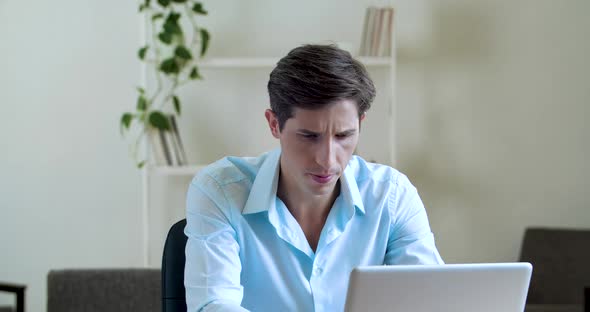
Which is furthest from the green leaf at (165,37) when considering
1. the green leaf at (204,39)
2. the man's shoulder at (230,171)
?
the man's shoulder at (230,171)

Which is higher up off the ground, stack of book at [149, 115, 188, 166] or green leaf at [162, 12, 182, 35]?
green leaf at [162, 12, 182, 35]

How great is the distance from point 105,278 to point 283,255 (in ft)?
3.61

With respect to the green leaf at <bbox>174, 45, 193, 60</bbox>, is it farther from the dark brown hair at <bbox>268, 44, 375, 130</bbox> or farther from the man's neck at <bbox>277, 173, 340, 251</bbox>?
the dark brown hair at <bbox>268, 44, 375, 130</bbox>

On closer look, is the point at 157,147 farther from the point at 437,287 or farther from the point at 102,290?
the point at 437,287

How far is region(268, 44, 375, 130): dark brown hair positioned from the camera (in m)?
1.64

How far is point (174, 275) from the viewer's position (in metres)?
1.76

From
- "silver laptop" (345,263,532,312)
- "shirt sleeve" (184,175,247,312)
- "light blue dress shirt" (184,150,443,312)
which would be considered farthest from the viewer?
"light blue dress shirt" (184,150,443,312)

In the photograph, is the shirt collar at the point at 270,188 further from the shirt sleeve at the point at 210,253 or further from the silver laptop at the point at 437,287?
Result: the silver laptop at the point at 437,287

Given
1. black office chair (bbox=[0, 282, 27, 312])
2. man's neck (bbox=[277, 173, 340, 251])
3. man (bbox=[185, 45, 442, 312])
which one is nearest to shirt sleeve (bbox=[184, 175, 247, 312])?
man (bbox=[185, 45, 442, 312])

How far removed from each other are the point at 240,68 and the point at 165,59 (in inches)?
15.5

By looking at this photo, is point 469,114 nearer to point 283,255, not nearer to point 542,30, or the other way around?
point 542,30

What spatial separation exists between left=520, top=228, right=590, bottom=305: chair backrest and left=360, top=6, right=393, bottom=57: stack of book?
1.03 meters

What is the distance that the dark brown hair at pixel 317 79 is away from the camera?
1.64 m

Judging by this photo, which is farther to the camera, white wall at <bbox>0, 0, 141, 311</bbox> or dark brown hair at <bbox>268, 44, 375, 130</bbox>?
white wall at <bbox>0, 0, 141, 311</bbox>
